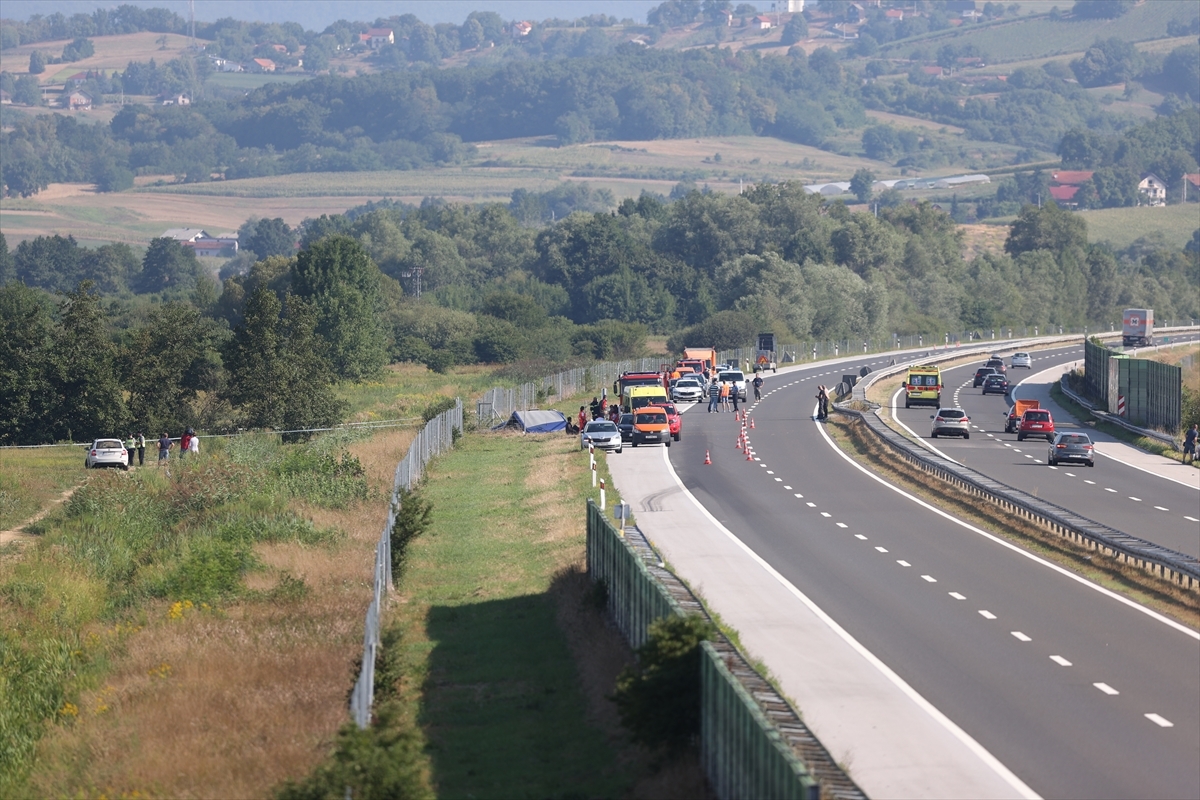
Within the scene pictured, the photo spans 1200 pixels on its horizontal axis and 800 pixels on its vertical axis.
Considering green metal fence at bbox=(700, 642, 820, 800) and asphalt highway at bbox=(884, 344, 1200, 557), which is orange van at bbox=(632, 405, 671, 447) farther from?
green metal fence at bbox=(700, 642, 820, 800)

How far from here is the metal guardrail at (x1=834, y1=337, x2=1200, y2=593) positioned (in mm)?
30969

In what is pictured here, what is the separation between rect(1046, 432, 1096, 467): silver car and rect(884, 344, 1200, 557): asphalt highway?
0.33 meters

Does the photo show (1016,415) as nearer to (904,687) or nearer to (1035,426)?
(1035,426)

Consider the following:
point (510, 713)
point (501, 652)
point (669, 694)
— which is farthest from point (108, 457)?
point (669, 694)

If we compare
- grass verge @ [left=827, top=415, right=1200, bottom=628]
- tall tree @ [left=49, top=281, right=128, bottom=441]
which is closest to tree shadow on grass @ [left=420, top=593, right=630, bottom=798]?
grass verge @ [left=827, top=415, right=1200, bottom=628]

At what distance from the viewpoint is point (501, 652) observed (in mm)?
25500

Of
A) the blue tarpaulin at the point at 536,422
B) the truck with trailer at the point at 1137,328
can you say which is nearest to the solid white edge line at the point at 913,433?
the blue tarpaulin at the point at 536,422

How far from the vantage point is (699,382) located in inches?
3381

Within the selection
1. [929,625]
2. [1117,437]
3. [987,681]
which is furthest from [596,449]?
[987,681]

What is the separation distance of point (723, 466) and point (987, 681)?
31006mm

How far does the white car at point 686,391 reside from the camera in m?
83.8

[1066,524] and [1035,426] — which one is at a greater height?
[1066,524]

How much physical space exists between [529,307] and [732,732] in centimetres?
13372

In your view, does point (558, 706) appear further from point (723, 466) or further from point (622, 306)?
point (622, 306)
